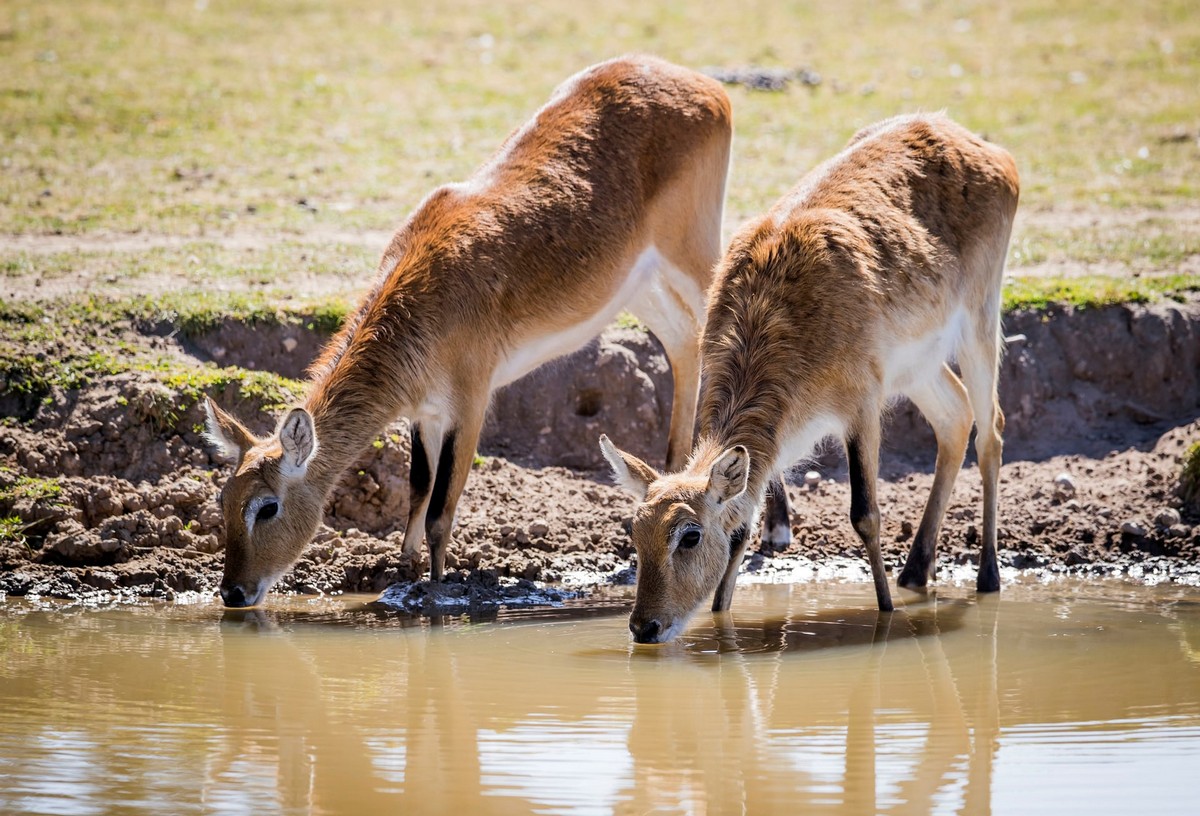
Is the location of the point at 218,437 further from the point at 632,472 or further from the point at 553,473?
the point at 553,473

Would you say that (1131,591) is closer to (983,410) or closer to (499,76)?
(983,410)

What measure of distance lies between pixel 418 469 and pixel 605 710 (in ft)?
10.9

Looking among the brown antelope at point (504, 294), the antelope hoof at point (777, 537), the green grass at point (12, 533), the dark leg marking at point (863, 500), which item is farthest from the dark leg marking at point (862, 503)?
the green grass at point (12, 533)

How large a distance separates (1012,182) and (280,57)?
14014 millimetres

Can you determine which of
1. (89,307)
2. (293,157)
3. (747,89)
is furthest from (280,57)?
(89,307)

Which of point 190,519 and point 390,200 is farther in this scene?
point 390,200

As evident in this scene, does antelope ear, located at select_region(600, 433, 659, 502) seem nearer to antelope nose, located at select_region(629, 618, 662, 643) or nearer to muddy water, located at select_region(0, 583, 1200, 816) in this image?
antelope nose, located at select_region(629, 618, 662, 643)

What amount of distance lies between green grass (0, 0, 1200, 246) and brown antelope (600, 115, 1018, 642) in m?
4.92

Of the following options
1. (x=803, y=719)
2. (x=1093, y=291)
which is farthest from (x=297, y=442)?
(x=1093, y=291)

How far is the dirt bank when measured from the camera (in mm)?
9961

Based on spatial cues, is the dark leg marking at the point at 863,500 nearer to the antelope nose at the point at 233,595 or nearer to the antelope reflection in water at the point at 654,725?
the antelope reflection in water at the point at 654,725

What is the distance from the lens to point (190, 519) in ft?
33.4

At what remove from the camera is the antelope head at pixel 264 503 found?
888cm

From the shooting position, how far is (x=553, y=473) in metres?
11.4
